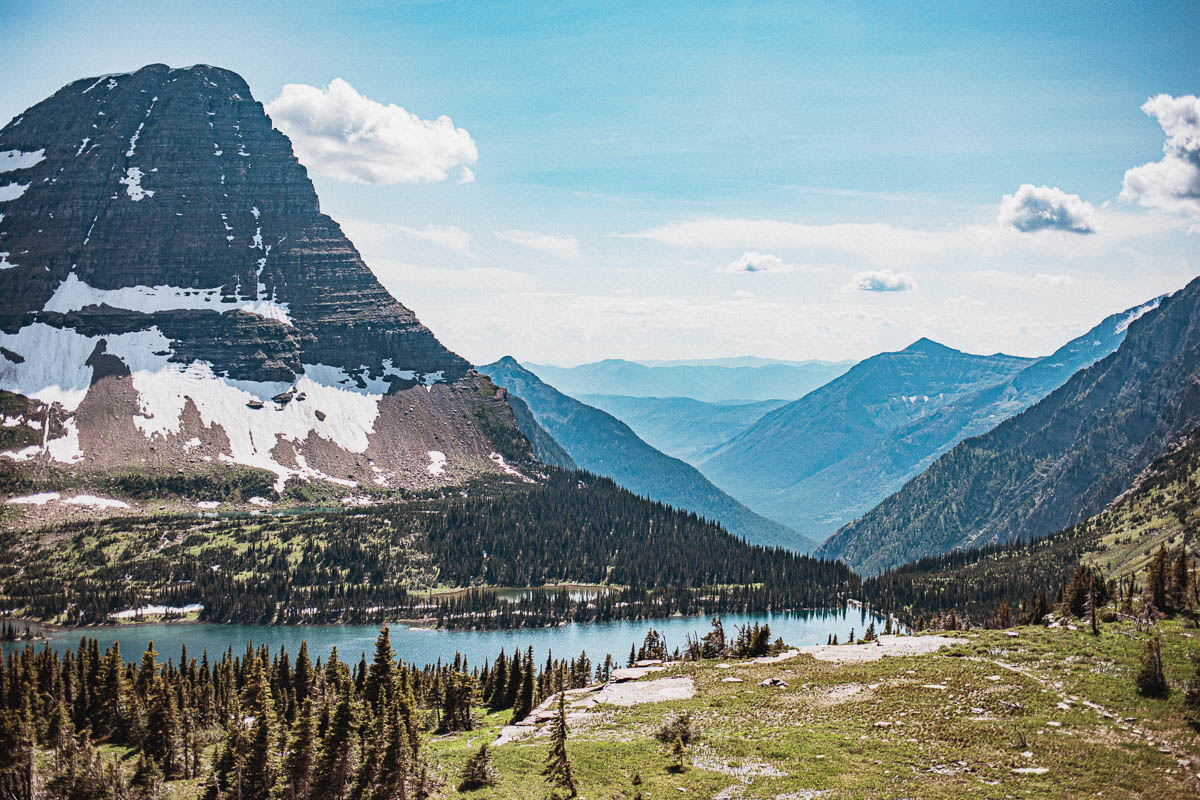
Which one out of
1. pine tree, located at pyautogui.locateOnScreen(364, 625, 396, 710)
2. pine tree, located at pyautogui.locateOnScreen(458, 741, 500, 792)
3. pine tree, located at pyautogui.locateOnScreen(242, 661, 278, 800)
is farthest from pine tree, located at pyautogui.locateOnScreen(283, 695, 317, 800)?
pine tree, located at pyautogui.locateOnScreen(364, 625, 396, 710)

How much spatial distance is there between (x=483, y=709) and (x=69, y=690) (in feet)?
141

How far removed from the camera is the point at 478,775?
5841cm

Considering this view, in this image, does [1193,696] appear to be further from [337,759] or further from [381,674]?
[381,674]

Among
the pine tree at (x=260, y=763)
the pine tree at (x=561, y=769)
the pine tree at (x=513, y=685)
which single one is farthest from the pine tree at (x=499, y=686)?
the pine tree at (x=561, y=769)

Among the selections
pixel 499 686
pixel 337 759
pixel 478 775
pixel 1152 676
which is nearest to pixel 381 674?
pixel 337 759

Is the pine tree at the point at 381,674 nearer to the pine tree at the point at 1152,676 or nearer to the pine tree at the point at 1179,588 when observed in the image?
the pine tree at the point at 1152,676

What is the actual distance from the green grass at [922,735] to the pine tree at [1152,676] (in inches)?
30.8

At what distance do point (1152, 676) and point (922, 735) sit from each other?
1381cm

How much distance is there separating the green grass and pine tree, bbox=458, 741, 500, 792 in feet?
3.60

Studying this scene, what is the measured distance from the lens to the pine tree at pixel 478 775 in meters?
58.0

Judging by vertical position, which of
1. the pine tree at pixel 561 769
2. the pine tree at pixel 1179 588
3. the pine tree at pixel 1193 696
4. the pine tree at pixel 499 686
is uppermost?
the pine tree at pixel 1179 588

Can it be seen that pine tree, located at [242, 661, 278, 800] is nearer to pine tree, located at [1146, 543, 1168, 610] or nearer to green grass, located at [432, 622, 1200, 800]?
green grass, located at [432, 622, 1200, 800]

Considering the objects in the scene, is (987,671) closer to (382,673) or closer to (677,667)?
(677,667)

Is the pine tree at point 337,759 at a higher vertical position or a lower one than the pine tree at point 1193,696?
→ lower
